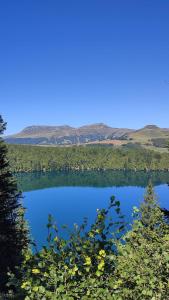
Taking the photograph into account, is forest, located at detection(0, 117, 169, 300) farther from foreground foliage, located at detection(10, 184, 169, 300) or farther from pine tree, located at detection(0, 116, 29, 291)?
pine tree, located at detection(0, 116, 29, 291)

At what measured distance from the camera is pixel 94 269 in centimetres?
643

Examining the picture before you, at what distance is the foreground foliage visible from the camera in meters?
6.01

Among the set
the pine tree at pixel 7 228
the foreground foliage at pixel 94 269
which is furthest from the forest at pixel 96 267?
the pine tree at pixel 7 228

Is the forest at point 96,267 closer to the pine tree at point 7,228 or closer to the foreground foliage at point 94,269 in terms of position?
the foreground foliage at point 94,269

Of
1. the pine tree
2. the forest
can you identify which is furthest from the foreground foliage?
the pine tree

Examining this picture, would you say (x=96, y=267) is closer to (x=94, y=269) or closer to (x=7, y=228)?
(x=94, y=269)

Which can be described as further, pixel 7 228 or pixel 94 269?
pixel 7 228

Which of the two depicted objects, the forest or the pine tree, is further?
the pine tree

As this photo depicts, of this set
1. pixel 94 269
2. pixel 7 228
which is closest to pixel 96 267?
pixel 94 269

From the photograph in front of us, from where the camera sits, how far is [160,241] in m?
7.96

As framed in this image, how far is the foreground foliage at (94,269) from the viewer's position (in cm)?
601

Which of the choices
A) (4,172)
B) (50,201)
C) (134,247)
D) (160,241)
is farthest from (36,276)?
(50,201)

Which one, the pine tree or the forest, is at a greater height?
the forest

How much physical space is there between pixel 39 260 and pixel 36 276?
0.29m
